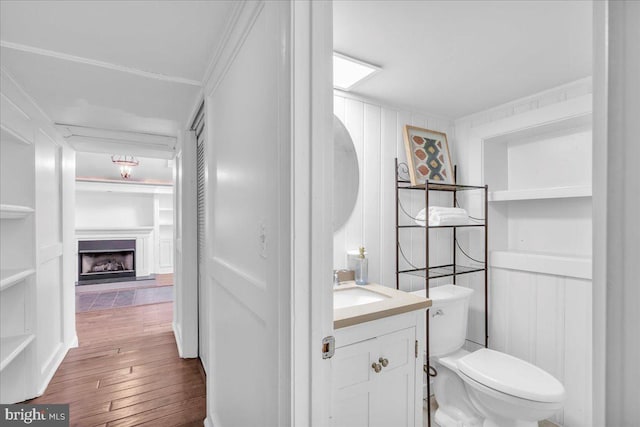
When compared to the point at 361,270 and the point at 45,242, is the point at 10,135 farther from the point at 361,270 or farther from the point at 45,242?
the point at 361,270

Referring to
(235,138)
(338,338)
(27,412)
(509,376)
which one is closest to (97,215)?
(27,412)

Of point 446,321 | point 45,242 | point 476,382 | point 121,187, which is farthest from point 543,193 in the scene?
point 121,187

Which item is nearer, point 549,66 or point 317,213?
point 317,213

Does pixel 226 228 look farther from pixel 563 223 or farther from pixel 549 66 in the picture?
pixel 563 223

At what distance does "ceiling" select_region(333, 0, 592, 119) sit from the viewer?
128cm

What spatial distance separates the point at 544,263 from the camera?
82.6 inches

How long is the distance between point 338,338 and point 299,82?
0.94 metres

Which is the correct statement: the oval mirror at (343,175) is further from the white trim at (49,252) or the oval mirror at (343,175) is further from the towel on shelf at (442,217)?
the white trim at (49,252)

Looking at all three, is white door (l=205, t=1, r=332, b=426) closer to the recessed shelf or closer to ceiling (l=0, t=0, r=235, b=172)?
ceiling (l=0, t=0, r=235, b=172)

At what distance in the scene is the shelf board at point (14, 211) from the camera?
1678mm

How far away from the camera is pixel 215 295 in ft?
5.61

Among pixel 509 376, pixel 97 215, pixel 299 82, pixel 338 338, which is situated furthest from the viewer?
pixel 97 215

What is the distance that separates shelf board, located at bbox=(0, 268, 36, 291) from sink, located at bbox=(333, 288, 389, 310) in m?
1.74

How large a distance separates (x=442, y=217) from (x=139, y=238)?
6.31 meters
